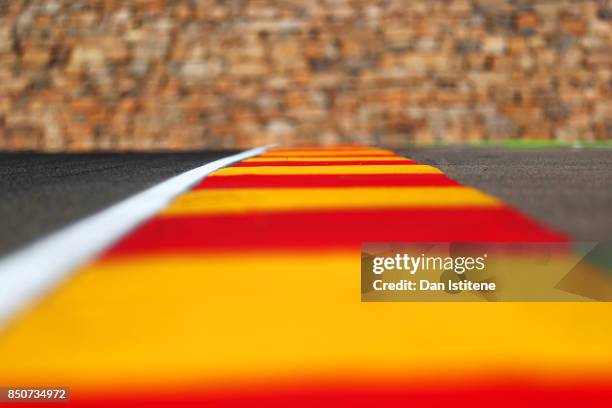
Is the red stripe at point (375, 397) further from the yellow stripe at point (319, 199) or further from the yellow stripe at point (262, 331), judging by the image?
the yellow stripe at point (319, 199)

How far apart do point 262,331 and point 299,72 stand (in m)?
11.5

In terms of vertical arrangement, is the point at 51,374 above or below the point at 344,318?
below

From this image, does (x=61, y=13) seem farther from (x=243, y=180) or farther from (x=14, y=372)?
(x=14, y=372)

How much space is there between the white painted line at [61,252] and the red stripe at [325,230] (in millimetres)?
65

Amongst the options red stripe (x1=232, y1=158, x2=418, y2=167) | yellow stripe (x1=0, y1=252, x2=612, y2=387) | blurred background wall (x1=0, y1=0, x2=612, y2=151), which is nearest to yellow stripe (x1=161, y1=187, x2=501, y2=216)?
yellow stripe (x1=0, y1=252, x2=612, y2=387)

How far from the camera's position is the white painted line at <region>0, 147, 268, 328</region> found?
139cm

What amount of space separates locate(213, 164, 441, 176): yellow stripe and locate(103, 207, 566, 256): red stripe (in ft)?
5.73

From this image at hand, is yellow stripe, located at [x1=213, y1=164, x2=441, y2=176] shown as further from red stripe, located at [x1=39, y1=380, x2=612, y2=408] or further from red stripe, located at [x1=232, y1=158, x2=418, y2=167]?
red stripe, located at [x1=39, y1=380, x2=612, y2=408]

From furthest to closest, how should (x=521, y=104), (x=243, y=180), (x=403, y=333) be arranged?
1. (x=521, y=104)
2. (x=243, y=180)
3. (x=403, y=333)

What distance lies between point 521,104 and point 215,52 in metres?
5.09

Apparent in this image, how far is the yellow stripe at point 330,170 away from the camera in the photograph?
418 cm

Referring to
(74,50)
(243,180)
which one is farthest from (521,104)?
(243,180)

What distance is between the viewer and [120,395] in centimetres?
110

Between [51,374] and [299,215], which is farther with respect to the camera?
[299,215]
